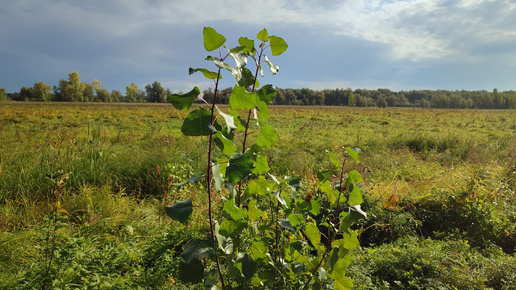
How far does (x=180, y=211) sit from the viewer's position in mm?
755

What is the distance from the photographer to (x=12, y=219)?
280 centimetres

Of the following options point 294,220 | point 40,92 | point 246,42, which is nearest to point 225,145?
point 246,42

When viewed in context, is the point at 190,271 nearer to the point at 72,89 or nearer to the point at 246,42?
the point at 246,42

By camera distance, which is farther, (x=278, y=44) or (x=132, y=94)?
(x=132, y=94)

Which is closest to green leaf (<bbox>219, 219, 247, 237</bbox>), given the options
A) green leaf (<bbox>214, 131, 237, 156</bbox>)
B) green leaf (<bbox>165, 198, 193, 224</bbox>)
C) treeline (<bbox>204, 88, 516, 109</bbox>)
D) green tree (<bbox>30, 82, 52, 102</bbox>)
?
green leaf (<bbox>165, 198, 193, 224</bbox>)

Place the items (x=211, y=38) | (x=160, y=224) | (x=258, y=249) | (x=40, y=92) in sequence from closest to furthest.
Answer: (x=211, y=38) → (x=258, y=249) → (x=160, y=224) → (x=40, y=92)

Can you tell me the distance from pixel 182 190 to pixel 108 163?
64.2 inches

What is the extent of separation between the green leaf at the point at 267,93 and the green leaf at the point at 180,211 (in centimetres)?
43

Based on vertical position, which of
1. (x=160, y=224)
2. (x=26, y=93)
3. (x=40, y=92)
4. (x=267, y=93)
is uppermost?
(x=40, y=92)

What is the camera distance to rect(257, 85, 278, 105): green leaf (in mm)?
919

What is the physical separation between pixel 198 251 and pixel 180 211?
15 cm

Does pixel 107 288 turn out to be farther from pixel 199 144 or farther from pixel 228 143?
pixel 199 144

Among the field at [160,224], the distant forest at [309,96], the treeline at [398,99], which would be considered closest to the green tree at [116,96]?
the distant forest at [309,96]

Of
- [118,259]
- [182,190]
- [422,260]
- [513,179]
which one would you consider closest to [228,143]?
[118,259]
